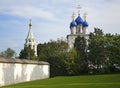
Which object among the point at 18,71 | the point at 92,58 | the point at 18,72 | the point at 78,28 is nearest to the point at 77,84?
the point at 18,72

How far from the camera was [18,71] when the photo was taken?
4953 cm

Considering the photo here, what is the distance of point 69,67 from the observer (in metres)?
74.4

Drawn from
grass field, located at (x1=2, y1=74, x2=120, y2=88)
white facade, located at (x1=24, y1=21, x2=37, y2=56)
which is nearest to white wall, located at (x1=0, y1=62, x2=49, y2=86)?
grass field, located at (x1=2, y1=74, x2=120, y2=88)

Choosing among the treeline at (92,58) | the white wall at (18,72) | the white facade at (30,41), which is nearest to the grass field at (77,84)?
the white wall at (18,72)

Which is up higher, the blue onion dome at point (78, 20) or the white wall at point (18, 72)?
the blue onion dome at point (78, 20)

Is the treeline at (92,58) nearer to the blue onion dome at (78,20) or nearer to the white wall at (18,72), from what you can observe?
the white wall at (18,72)

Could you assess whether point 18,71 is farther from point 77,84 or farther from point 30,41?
point 30,41

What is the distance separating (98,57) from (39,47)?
130 feet

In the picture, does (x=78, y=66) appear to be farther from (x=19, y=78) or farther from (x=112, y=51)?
(x=19, y=78)

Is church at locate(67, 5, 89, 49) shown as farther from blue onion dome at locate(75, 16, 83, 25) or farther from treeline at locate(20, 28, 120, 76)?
treeline at locate(20, 28, 120, 76)

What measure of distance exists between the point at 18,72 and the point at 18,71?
9.1 inches

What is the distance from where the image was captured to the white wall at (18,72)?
43.1 metres

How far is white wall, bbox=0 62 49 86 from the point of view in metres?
43.1

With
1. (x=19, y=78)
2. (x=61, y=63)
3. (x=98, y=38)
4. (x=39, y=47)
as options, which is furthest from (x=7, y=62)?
(x=39, y=47)
